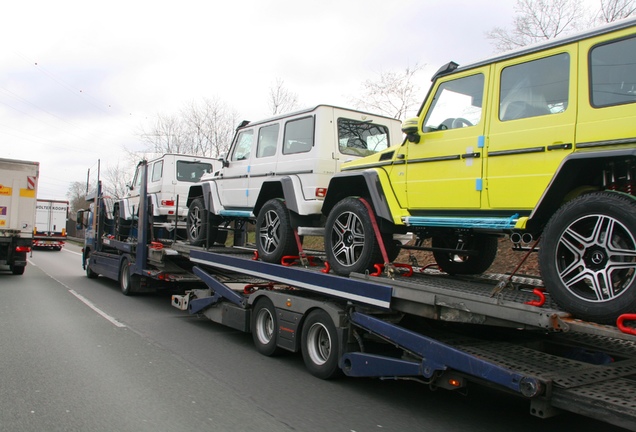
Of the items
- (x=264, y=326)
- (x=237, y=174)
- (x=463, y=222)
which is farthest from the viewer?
(x=237, y=174)

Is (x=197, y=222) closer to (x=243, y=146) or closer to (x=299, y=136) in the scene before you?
(x=243, y=146)

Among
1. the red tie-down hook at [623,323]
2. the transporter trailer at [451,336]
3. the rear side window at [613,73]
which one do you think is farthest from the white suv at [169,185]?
the red tie-down hook at [623,323]

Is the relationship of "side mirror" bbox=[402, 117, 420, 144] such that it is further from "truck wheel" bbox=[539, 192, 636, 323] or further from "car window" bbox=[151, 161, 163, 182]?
"car window" bbox=[151, 161, 163, 182]

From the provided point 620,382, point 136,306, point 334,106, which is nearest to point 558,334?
point 620,382

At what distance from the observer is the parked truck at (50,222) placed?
30703 mm

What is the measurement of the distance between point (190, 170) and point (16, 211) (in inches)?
258

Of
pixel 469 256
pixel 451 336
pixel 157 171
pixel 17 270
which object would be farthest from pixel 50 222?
pixel 451 336

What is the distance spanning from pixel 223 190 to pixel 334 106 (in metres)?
2.92

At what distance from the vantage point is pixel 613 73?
157 inches

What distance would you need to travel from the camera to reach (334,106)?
7.29m

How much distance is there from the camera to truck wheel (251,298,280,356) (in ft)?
23.6

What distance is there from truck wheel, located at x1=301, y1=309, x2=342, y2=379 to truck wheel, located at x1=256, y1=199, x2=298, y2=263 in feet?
3.96

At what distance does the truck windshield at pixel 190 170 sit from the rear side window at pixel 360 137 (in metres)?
7.33

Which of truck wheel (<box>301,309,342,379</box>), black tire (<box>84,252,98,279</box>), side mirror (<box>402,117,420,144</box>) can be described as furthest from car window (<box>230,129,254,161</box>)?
black tire (<box>84,252,98,279</box>)
